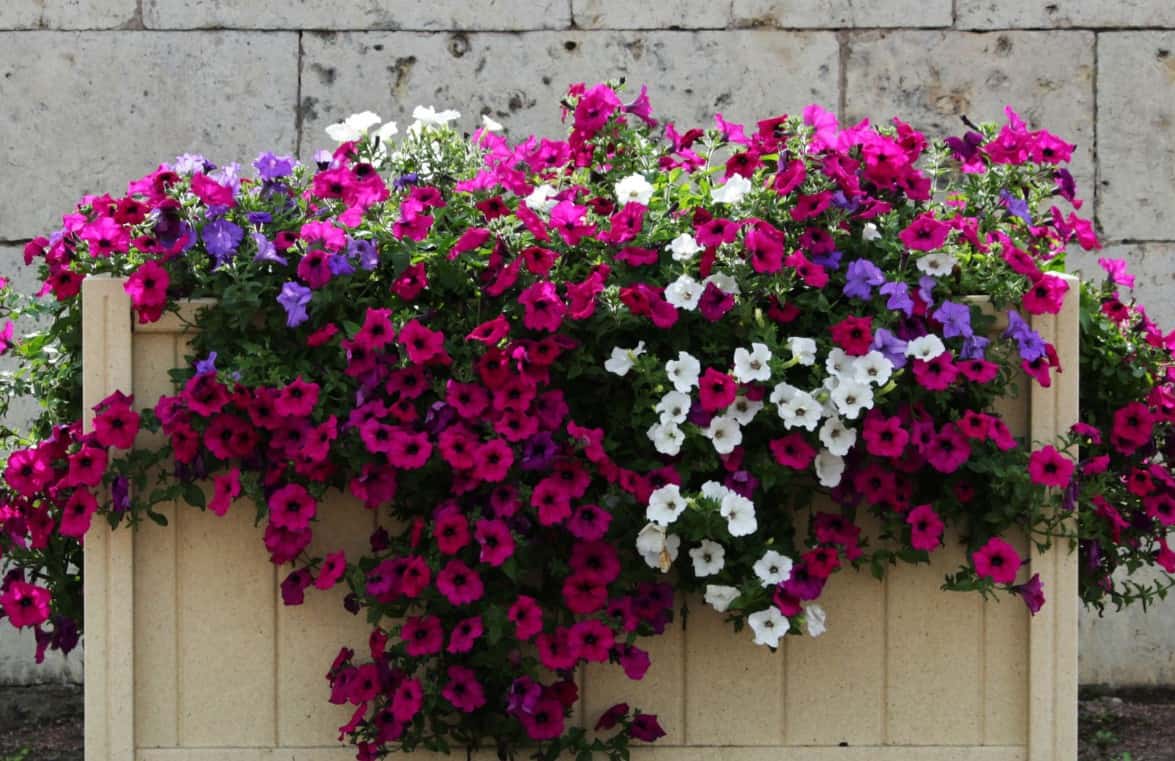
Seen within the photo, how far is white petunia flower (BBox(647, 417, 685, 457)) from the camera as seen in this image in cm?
237

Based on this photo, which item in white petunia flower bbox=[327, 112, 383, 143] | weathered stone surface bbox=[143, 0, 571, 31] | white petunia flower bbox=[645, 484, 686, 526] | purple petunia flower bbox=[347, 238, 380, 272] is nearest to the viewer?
white petunia flower bbox=[645, 484, 686, 526]

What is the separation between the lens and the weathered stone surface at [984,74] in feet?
12.6

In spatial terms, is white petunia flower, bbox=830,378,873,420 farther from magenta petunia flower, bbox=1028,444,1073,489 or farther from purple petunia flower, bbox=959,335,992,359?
magenta petunia flower, bbox=1028,444,1073,489

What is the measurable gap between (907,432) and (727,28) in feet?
5.71

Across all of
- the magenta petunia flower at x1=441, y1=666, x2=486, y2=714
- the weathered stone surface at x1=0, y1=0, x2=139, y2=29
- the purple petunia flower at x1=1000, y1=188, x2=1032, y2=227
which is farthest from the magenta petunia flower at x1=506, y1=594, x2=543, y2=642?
the weathered stone surface at x1=0, y1=0, x2=139, y2=29

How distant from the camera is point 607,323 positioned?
7.86ft

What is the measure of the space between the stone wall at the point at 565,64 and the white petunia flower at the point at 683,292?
1547 mm

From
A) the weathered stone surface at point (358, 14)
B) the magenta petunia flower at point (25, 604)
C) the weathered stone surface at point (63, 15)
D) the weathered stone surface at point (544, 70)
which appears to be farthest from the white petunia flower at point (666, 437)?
the weathered stone surface at point (63, 15)

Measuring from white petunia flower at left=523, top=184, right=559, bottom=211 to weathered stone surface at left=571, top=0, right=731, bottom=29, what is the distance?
1.43 m

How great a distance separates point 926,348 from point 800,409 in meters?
0.22

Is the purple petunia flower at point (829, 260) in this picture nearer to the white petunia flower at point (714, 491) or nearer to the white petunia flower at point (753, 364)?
the white petunia flower at point (753, 364)

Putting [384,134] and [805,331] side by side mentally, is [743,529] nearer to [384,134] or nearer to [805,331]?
[805,331]

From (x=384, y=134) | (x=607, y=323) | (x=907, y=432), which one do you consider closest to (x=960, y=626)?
(x=907, y=432)

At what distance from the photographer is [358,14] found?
384 centimetres
